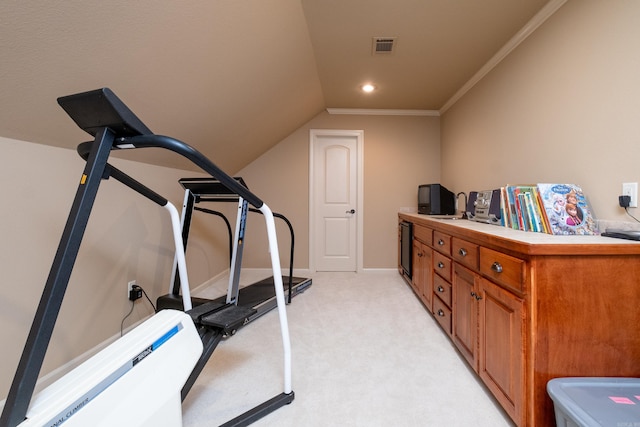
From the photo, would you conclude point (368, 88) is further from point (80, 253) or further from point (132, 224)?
point (80, 253)

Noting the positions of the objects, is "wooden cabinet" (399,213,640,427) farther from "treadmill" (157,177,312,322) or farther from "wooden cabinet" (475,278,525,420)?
"treadmill" (157,177,312,322)

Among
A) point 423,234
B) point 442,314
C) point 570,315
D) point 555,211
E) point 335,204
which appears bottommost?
point 442,314

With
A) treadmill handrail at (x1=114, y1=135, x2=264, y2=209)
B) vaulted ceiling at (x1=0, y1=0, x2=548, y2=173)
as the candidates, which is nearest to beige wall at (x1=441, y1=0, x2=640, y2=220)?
vaulted ceiling at (x1=0, y1=0, x2=548, y2=173)

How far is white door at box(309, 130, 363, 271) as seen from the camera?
161 inches

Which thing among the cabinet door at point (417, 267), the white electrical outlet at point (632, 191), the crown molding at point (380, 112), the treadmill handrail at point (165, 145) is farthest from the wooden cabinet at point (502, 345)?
the crown molding at point (380, 112)

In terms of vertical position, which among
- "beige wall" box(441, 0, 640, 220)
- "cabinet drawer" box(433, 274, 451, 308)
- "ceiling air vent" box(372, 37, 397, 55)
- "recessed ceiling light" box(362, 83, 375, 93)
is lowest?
"cabinet drawer" box(433, 274, 451, 308)

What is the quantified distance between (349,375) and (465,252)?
107 cm

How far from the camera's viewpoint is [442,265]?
218cm

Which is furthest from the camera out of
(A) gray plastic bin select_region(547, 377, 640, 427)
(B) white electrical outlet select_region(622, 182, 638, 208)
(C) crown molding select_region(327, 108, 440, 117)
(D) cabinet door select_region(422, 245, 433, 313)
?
(C) crown molding select_region(327, 108, 440, 117)

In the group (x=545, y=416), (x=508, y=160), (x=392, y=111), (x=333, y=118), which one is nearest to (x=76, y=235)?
(x=545, y=416)

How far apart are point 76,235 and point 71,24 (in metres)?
0.92

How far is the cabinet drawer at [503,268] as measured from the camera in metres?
1.21

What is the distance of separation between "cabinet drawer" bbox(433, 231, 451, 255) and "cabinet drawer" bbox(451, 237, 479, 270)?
72mm

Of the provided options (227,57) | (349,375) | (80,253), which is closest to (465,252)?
(349,375)
